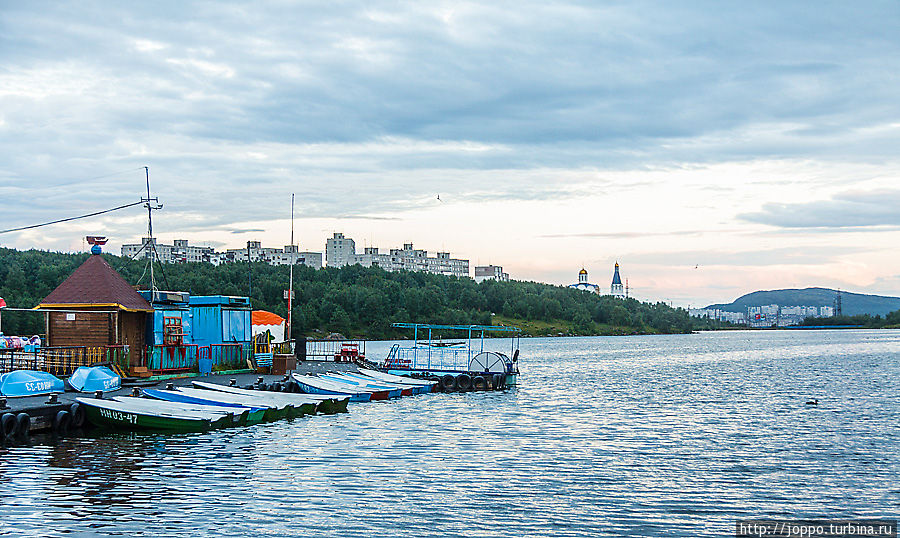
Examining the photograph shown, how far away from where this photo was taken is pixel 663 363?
111438 millimetres

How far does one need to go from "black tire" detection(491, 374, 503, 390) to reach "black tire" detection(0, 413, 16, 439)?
35.5 m

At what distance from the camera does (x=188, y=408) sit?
35688 millimetres

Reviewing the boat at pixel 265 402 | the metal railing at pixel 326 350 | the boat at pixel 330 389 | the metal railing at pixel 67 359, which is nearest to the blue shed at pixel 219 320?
the boat at pixel 330 389

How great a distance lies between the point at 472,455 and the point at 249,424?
1140cm

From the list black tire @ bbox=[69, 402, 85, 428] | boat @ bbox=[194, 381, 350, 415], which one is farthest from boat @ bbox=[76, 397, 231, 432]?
boat @ bbox=[194, 381, 350, 415]

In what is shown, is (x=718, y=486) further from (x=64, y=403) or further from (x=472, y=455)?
(x=64, y=403)

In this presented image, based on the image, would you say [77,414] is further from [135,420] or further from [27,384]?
[27,384]

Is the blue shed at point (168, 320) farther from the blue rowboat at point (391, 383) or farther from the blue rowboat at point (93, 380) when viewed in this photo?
the blue rowboat at point (391, 383)

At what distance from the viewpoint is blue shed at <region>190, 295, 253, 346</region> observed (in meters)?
48.9

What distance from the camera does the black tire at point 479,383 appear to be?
2386 inches

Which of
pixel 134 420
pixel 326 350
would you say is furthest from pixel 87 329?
pixel 326 350

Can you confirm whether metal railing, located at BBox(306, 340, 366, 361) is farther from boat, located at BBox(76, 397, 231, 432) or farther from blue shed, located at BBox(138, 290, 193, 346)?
boat, located at BBox(76, 397, 231, 432)

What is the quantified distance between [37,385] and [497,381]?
32801mm

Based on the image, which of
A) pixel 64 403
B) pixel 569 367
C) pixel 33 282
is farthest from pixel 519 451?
pixel 33 282
